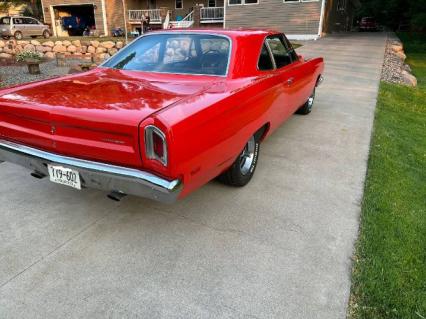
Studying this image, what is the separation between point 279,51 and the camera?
468 cm

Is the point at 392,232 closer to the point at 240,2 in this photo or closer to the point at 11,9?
the point at 240,2

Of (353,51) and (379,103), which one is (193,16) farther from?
(379,103)

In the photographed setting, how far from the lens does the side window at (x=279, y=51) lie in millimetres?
4425

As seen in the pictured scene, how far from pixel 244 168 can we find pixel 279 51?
5.86 feet

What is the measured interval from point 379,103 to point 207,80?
5.55m

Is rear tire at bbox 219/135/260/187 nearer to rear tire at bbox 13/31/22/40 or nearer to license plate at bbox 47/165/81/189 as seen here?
license plate at bbox 47/165/81/189

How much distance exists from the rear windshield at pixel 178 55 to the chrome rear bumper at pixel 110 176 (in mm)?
1515

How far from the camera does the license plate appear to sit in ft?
8.78

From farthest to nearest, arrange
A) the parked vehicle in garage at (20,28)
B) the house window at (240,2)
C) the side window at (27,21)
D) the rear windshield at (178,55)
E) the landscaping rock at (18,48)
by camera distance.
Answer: the side window at (27,21)
the parked vehicle in garage at (20,28)
the house window at (240,2)
the landscaping rock at (18,48)
the rear windshield at (178,55)

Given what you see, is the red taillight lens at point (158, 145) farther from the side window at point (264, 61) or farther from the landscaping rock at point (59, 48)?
the landscaping rock at point (59, 48)

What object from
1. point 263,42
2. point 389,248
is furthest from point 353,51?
point 389,248

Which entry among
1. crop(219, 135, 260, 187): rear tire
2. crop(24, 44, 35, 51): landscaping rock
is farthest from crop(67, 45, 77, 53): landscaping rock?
crop(219, 135, 260, 187): rear tire

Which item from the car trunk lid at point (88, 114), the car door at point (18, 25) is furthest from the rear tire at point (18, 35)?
the car trunk lid at point (88, 114)

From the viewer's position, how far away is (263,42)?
4.13 metres
